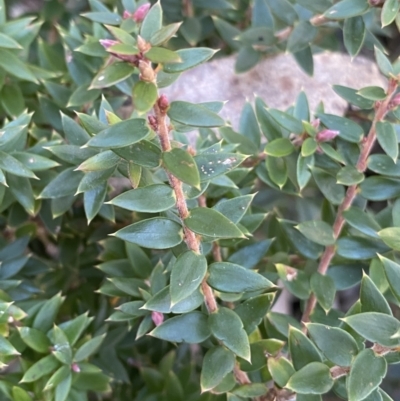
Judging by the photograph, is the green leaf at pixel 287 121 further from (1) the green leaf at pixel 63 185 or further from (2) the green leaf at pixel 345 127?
(1) the green leaf at pixel 63 185

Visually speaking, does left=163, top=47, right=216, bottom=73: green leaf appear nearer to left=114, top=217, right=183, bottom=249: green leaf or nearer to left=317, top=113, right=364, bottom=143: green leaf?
left=114, top=217, right=183, bottom=249: green leaf

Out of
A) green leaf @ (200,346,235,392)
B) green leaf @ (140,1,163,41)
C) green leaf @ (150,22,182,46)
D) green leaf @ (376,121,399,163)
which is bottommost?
green leaf @ (200,346,235,392)

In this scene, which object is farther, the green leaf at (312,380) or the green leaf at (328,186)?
the green leaf at (328,186)

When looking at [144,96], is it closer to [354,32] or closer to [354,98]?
[354,98]

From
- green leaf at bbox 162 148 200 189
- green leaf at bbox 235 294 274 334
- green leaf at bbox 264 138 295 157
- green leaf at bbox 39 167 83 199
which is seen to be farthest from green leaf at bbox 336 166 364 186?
green leaf at bbox 39 167 83 199

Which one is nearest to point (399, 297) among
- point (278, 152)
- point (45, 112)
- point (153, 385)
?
point (278, 152)

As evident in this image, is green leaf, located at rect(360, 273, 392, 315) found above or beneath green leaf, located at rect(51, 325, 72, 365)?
above

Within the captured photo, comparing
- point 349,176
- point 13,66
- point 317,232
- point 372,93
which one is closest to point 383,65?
point 372,93

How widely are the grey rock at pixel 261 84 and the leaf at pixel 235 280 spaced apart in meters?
0.67

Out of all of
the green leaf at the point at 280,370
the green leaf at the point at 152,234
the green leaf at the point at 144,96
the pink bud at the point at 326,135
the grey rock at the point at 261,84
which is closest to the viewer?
the green leaf at the point at 144,96

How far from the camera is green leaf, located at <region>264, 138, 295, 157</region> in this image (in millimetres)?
888

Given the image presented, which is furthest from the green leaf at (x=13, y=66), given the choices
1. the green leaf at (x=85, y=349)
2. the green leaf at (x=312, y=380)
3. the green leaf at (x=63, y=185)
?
the green leaf at (x=312, y=380)

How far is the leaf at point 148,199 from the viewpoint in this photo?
0.61 metres

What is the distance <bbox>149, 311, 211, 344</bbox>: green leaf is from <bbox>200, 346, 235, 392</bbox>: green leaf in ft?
0.11
